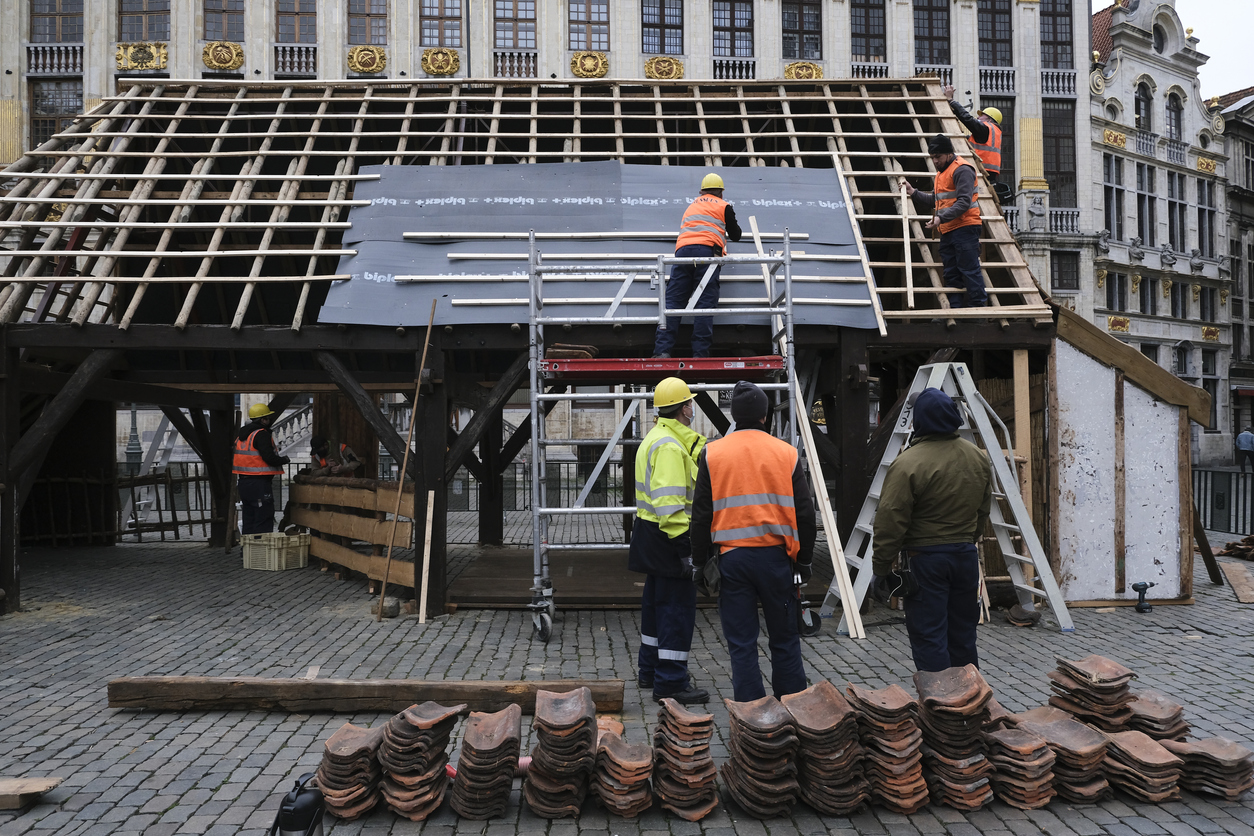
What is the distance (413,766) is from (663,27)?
32.9 m

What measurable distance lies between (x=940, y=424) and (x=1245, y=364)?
153 ft

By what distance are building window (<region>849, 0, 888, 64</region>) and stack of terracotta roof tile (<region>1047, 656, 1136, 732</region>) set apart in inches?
1298

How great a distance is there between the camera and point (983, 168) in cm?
1055

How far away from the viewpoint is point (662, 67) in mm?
32031

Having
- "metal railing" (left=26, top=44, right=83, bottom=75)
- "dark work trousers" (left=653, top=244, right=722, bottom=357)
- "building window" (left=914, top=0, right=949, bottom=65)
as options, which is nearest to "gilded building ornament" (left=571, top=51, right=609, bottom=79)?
"building window" (left=914, top=0, right=949, bottom=65)

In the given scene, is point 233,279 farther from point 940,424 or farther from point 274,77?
point 274,77


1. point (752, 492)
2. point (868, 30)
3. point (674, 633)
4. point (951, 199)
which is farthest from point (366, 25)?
point (752, 492)

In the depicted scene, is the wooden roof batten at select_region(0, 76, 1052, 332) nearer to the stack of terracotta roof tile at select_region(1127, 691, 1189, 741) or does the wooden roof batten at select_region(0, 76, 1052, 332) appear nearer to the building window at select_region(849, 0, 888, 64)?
the stack of terracotta roof tile at select_region(1127, 691, 1189, 741)

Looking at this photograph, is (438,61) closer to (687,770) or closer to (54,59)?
(54,59)

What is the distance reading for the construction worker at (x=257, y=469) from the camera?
11.6m

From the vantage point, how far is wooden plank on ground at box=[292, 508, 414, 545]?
8.93 metres

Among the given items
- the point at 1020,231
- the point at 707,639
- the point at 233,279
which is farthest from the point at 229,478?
the point at 1020,231

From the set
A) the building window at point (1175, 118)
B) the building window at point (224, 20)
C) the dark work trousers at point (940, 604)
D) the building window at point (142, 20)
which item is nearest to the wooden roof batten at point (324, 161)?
the dark work trousers at point (940, 604)

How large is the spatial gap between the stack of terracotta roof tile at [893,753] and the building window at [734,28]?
32594mm
